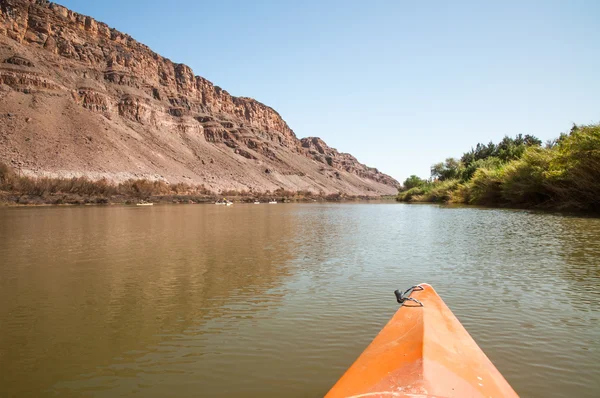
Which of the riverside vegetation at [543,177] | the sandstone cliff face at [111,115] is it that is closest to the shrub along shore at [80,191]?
the sandstone cliff face at [111,115]

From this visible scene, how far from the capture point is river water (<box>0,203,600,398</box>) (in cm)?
423

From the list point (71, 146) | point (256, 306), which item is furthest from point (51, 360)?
point (71, 146)

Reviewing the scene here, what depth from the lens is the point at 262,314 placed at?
6520mm

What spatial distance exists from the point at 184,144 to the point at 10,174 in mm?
59863

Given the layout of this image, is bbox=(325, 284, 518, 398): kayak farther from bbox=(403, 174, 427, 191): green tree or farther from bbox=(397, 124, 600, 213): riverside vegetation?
bbox=(403, 174, 427, 191): green tree

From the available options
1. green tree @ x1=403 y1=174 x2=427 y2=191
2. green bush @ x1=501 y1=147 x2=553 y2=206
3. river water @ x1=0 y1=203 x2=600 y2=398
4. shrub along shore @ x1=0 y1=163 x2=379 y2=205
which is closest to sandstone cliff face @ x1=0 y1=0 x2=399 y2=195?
shrub along shore @ x1=0 y1=163 x2=379 y2=205

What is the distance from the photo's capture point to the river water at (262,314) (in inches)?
167

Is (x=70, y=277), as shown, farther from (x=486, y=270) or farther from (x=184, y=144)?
(x=184, y=144)

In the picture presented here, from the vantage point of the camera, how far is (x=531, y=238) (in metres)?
15.1

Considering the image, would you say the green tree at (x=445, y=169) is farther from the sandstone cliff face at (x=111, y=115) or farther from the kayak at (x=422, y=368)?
the kayak at (x=422, y=368)

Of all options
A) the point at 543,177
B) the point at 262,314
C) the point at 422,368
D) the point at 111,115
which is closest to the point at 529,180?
the point at 543,177

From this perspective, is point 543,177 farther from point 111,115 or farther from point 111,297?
point 111,115

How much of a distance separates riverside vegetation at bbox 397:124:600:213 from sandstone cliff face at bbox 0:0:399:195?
62.0m

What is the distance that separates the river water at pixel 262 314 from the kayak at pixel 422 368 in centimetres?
76
